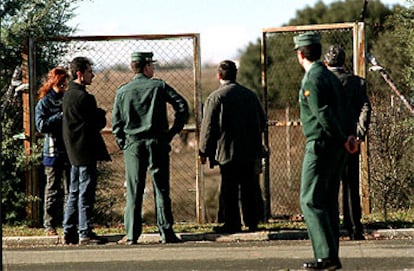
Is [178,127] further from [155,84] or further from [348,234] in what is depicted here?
[348,234]

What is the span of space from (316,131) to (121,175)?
6377mm

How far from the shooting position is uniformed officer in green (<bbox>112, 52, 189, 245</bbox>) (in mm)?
13133

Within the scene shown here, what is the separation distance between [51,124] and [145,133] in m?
1.15

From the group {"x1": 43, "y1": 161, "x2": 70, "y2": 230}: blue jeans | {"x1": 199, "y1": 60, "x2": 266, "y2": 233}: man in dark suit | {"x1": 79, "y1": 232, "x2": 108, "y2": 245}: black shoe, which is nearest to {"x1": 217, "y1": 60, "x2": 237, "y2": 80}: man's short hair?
{"x1": 199, "y1": 60, "x2": 266, "y2": 233}: man in dark suit

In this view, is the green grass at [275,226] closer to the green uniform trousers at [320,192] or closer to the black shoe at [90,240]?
the black shoe at [90,240]

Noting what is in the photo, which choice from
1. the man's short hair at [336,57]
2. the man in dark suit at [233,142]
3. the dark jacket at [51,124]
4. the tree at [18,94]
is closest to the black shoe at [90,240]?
the dark jacket at [51,124]

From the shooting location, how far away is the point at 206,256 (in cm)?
1196

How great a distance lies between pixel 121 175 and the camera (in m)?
16.3

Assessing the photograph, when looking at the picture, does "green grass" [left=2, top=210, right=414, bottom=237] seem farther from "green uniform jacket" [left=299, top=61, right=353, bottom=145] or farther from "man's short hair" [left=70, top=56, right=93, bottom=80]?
"green uniform jacket" [left=299, top=61, right=353, bottom=145]

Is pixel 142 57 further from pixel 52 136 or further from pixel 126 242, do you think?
pixel 126 242

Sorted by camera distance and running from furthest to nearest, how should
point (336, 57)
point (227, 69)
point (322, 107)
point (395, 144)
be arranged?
point (395, 144) → point (227, 69) → point (336, 57) → point (322, 107)

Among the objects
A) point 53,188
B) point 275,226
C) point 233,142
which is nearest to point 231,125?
point 233,142

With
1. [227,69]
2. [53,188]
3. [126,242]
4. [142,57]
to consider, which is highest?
[142,57]

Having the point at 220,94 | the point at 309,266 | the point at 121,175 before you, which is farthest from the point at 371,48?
the point at 309,266
